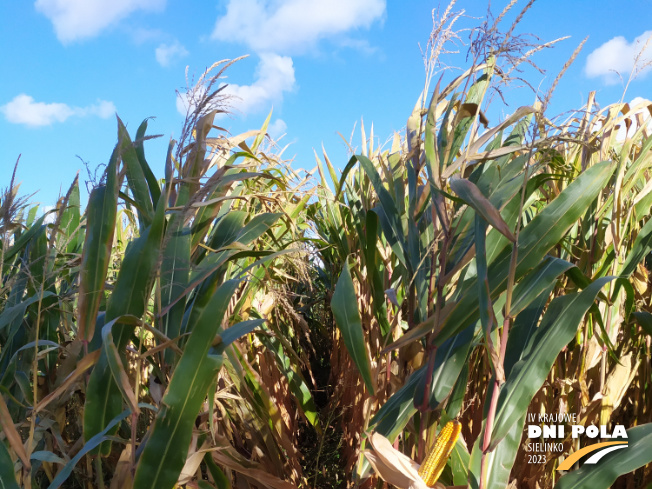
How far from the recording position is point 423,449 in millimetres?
960

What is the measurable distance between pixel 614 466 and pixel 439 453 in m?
0.32

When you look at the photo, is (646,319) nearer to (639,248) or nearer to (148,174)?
(639,248)

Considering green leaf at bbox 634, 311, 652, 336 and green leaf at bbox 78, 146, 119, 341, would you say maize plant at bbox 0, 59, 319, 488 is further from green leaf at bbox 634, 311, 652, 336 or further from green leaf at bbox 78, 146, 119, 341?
green leaf at bbox 634, 311, 652, 336

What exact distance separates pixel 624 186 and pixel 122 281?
1.27 meters

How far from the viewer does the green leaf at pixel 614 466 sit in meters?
0.84

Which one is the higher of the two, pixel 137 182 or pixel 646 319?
pixel 137 182

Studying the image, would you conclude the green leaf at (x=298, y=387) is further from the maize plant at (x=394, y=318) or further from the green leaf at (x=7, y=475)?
the green leaf at (x=7, y=475)

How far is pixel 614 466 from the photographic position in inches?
33.8

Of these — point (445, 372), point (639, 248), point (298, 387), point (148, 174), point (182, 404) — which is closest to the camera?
point (182, 404)

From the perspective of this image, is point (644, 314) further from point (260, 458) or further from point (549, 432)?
point (260, 458)

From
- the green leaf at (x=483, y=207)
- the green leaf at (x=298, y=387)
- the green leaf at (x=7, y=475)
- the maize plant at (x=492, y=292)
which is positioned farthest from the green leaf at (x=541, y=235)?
the green leaf at (x=298, y=387)

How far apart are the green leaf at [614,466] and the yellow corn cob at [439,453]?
257 mm

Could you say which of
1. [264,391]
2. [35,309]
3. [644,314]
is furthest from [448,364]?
[35,309]

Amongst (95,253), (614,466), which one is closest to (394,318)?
(614,466)
